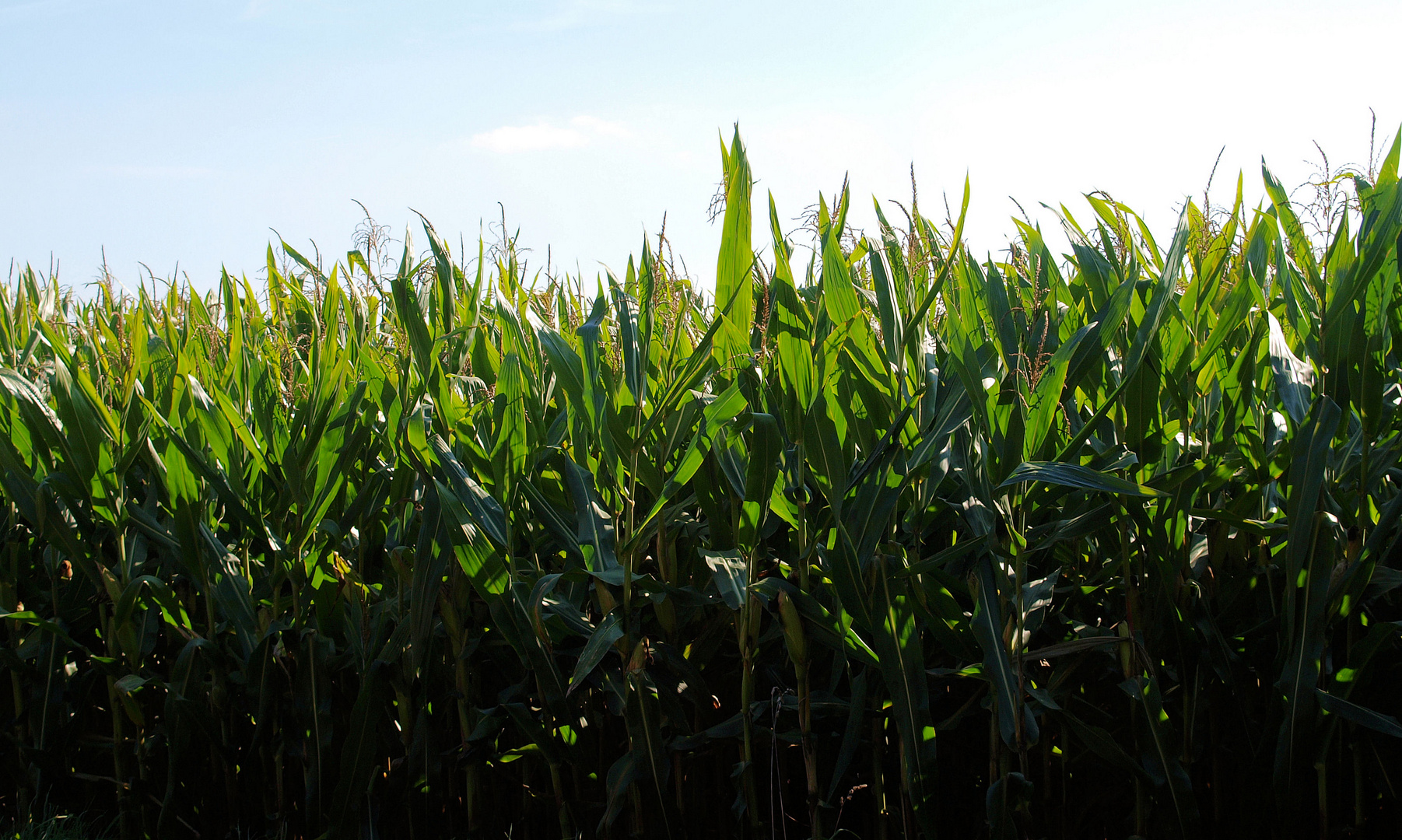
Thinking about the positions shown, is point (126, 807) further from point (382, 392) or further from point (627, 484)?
point (627, 484)

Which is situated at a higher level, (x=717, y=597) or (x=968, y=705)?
(x=717, y=597)

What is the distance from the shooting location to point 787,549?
2057 mm

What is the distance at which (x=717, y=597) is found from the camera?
1820mm

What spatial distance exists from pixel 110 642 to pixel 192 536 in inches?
16.7

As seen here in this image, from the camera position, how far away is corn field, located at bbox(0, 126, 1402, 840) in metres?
1.59

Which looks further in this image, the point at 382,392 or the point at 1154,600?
the point at 382,392

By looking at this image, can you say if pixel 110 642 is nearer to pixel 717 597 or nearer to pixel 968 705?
pixel 717 597

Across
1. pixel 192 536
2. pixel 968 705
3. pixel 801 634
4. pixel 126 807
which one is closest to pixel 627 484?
pixel 801 634

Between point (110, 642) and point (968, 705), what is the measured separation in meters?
2.00

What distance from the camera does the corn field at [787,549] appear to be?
5.21 ft

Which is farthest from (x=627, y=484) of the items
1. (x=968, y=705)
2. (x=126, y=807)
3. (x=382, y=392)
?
(x=126, y=807)

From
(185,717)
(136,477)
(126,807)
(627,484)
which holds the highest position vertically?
(136,477)

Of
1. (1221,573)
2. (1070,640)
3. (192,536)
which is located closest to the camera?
(1070,640)

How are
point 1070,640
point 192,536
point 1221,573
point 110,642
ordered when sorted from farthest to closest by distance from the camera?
1. point 110,642
2. point 192,536
3. point 1221,573
4. point 1070,640
